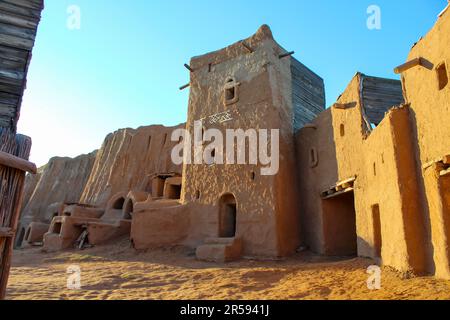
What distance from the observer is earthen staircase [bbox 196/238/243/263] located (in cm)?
1217

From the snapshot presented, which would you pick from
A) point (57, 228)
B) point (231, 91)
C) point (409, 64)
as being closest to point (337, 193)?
point (409, 64)

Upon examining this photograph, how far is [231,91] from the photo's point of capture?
15969 mm

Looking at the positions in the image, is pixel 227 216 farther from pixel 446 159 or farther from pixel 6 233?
pixel 6 233

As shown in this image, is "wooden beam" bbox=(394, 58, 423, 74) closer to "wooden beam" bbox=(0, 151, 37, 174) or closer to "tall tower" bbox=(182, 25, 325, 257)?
"tall tower" bbox=(182, 25, 325, 257)

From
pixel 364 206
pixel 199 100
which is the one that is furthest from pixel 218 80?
pixel 364 206

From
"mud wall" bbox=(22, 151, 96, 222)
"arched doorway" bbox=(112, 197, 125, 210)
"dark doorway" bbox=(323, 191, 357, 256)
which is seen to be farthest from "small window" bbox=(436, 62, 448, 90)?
"mud wall" bbox=(22, 151, 96, 222)

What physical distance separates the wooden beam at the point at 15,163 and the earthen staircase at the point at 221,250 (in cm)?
822

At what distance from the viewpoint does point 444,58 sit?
698cm

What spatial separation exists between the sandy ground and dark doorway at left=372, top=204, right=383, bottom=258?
384 mm

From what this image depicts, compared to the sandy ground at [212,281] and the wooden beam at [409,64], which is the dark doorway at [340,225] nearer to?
the sandy ground at [212,281]

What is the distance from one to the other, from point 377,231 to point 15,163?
351 inches
